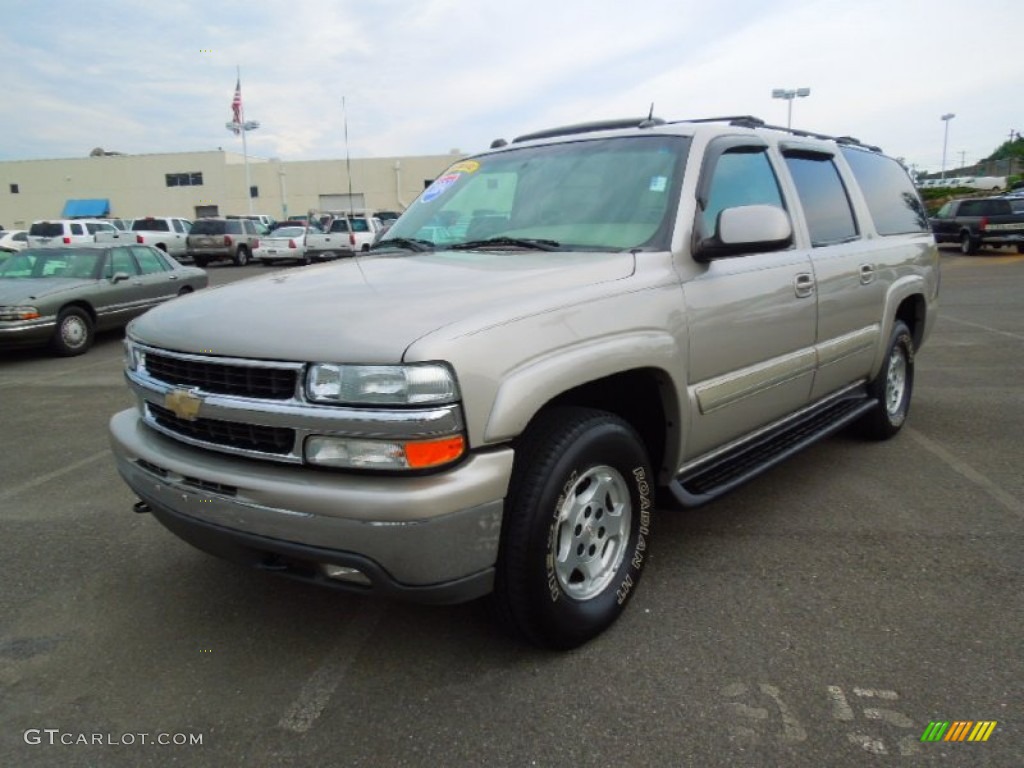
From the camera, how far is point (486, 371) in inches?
87.7

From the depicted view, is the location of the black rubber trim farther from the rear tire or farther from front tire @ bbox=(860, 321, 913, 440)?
the rear tire

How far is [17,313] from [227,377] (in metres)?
8.46

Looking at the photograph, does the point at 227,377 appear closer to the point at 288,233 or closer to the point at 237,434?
the point at 237,434

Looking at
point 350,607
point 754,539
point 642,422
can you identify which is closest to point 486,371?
point 642,422

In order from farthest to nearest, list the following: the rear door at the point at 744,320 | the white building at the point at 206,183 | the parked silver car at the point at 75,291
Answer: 1. the white building at the point at 206,183
2. the parked silver car at the point at 75,291
3. the rear door at the point at 744,320

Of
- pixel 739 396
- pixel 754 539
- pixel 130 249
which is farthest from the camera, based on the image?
pixel 130 249

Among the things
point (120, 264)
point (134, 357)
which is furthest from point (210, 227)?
point (134, 357)

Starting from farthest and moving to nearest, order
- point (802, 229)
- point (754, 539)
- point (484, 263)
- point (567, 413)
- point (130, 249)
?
point (130, 249) < point (802, 229) < point (754, 539) < point (484, 263) < point (567, 413)

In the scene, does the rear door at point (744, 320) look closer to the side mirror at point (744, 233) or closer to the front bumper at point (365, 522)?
the side mirror at point (744, 233)

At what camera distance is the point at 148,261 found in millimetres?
11398

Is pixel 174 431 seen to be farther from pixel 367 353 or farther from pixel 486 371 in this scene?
pixel 486 371

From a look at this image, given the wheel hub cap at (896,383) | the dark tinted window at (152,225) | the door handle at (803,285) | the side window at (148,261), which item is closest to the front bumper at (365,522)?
the door handle at (803,285)

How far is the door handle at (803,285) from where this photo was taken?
12.0 feet

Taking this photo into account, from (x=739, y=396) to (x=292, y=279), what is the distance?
6.60ft
